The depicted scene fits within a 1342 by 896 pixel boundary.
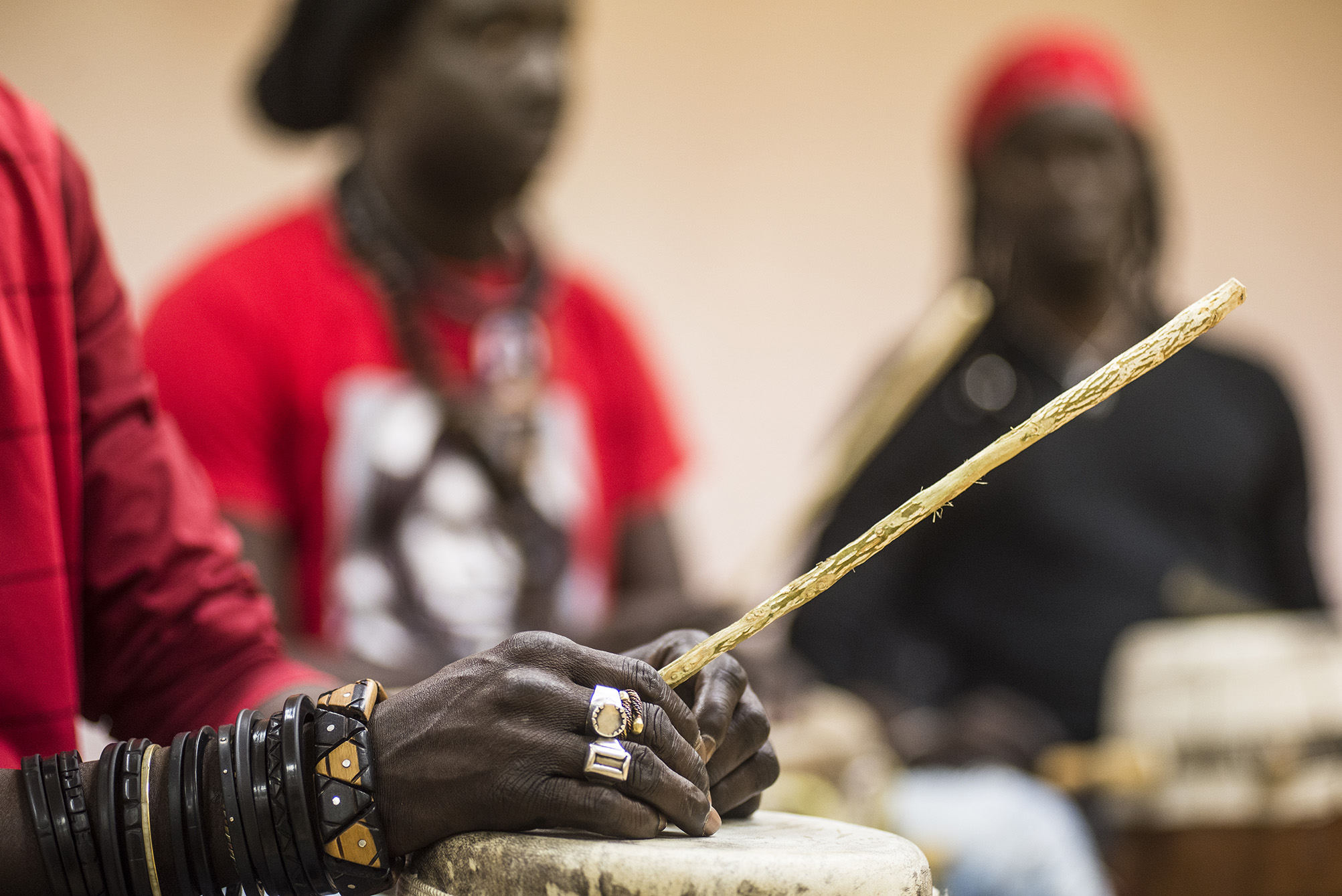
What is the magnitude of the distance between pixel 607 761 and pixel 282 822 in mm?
203

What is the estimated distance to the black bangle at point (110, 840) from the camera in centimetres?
85

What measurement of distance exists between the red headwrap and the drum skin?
89.3 inches

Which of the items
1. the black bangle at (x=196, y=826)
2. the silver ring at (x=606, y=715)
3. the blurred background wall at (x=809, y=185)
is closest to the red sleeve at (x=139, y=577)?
the black bangle at (x=196, y=826)

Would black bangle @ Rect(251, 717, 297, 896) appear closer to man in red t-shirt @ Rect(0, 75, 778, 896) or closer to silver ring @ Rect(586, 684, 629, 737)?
man in red t-shirt @ Rect(0, 75, 778, 896)

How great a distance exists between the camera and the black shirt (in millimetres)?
2535

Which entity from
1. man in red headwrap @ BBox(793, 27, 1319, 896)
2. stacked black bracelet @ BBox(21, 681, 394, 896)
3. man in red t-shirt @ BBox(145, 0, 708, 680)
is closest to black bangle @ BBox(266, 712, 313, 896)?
stacked black bracelet @ BBox(21, 681, 394, 896)

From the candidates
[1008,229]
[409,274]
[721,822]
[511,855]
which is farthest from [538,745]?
[1008,229]

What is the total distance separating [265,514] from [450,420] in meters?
0.27

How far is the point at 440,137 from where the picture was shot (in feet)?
6.73

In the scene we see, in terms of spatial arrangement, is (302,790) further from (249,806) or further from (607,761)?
(607,761)

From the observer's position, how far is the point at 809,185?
3.46 m

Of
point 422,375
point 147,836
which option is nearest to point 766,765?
point 147,836

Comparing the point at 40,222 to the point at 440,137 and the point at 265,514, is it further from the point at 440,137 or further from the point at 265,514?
the point at 440,137

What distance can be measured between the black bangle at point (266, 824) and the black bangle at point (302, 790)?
1 cm
